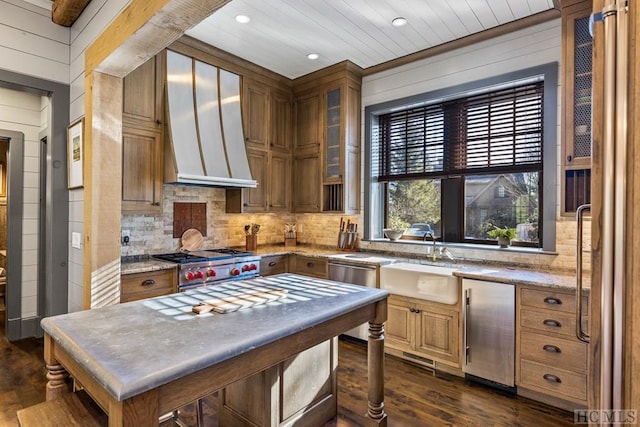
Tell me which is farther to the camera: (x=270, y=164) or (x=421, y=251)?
(x=270, y=164)

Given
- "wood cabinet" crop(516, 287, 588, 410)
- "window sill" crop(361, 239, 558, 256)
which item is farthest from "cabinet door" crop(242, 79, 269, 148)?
"wood cabinet" crop(516, 287, 588, 410)

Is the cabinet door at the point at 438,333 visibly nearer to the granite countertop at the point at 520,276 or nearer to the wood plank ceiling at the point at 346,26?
the granite countertop at the point at 520,276

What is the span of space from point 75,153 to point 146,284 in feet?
3.92

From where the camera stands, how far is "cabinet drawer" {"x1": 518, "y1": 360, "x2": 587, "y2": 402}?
2369 millimetres

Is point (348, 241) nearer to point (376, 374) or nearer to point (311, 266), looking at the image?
point (311, 266)

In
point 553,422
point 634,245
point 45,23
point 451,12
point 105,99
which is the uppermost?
point 451,12

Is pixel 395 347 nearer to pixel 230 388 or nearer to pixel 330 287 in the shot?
pixel 330 287

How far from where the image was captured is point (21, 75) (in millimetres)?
2744

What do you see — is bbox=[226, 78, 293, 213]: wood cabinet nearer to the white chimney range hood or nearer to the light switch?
the white chimney range hood

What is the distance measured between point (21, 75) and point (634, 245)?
3.80m

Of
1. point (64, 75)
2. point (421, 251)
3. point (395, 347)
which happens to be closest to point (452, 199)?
point (421, 251)

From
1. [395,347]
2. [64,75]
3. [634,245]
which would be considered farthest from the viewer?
[395,347]

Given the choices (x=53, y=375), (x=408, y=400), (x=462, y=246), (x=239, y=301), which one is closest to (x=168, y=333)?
(x=239, y=301)

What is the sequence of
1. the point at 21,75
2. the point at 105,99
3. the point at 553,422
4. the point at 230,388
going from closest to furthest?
the point at 230,388 → the point at 553,422 → the point at 105,99 → the point at 21,75
